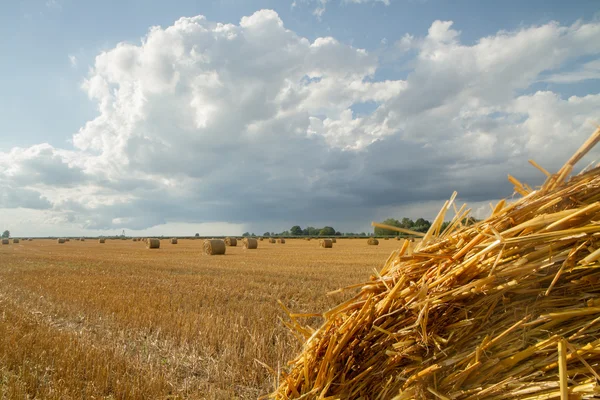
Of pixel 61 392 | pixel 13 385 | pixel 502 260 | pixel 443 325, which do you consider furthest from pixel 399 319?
pixel 13 385

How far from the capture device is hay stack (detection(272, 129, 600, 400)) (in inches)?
76.7

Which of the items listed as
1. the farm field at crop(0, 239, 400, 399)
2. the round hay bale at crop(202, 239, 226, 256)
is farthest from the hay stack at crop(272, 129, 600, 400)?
the round hay bale at crop(202, 239, 226, 256)

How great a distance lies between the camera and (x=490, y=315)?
214cm

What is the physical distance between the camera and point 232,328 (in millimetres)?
5637

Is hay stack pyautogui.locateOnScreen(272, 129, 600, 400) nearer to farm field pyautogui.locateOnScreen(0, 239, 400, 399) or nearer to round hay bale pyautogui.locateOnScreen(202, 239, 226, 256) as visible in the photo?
farm field pyautogui.locateOnScreen(0, 239, 400, 399)

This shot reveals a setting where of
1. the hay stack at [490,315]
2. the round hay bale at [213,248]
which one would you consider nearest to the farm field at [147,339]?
the hay stack at [490,315]

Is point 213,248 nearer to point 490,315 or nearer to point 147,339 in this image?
point 147,339

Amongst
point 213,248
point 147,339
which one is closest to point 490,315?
point 147,339

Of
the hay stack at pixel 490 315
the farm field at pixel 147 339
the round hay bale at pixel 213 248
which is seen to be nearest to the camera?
the hay stack at pixel 490 315

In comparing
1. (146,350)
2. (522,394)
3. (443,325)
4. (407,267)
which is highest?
(407,267)

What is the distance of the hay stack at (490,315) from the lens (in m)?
1.95

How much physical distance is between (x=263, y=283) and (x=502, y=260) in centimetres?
892

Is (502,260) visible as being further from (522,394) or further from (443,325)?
(522,394)

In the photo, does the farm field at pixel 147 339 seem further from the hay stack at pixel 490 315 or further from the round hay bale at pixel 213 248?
the round hay bale at pixel 213 248
